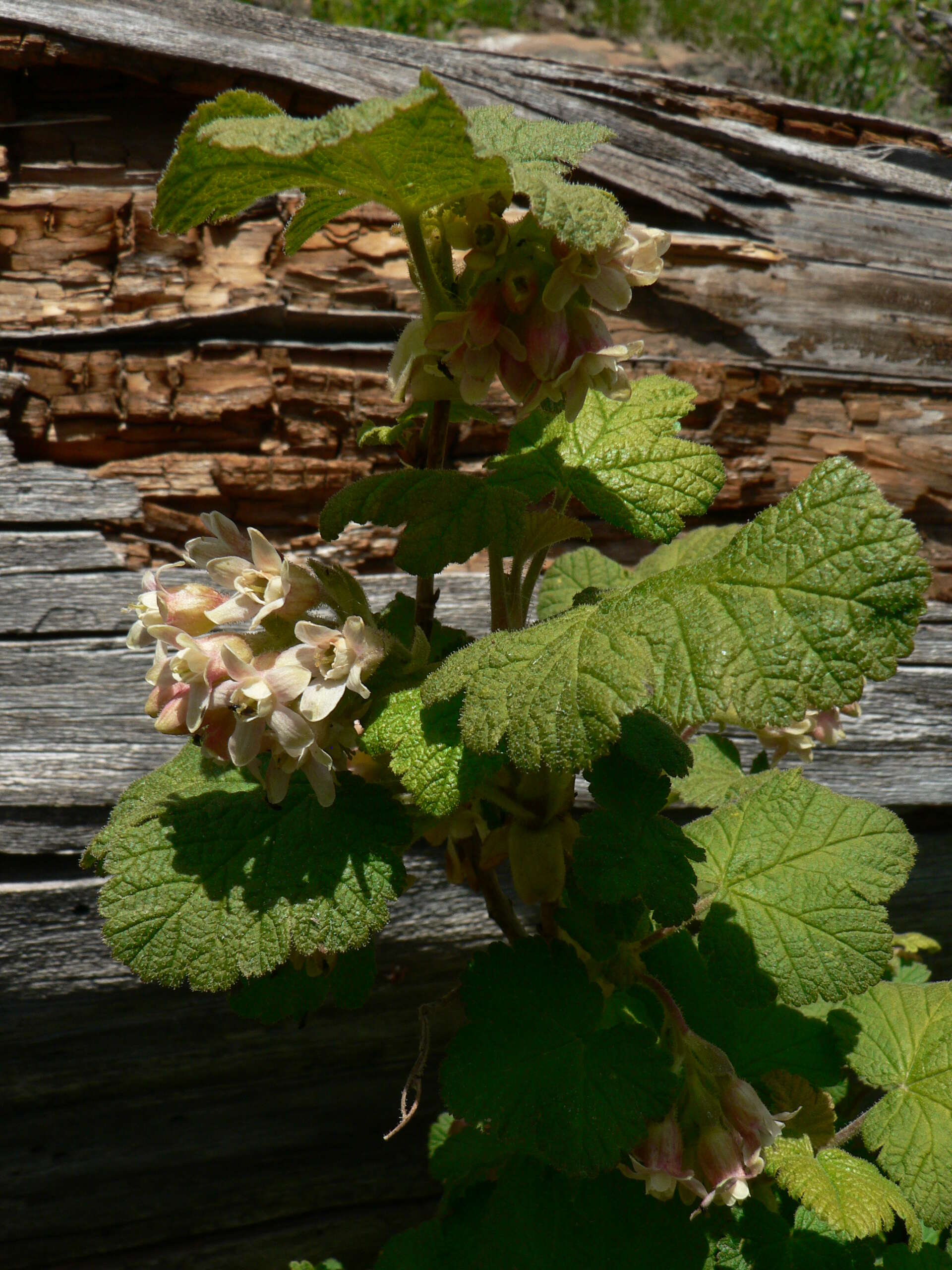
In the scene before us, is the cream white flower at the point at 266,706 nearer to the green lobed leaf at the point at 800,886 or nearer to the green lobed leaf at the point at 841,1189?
the green lobed leaf at the point at 800,886

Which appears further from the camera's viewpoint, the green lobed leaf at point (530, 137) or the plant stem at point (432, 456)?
the plant stem at point (432, 456)

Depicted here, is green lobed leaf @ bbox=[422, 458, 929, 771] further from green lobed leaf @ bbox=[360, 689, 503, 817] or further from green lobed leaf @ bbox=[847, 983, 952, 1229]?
green lobed leaf @ bbox=[847, 983, 952, 1229]

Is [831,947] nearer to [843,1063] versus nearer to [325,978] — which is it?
[843,1063]

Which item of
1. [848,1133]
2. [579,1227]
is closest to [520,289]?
[579,1227]

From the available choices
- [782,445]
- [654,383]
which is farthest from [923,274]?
[654,383]

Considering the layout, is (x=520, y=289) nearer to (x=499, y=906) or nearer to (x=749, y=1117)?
(x=499, y=906)

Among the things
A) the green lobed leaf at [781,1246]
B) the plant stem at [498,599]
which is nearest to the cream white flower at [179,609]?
the plant stem at [498,599]
